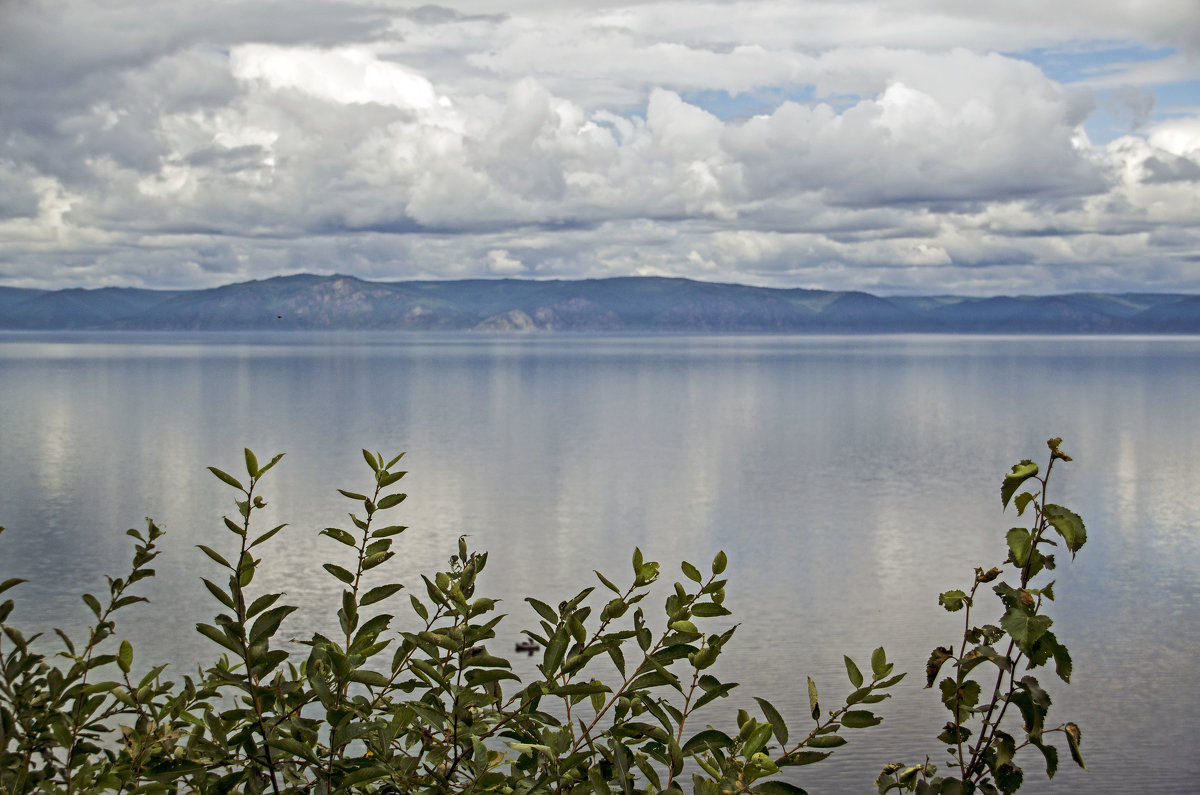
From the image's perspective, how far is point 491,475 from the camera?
68.1 meters

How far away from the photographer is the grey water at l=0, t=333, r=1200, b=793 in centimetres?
3189

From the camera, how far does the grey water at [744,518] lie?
3189 cm

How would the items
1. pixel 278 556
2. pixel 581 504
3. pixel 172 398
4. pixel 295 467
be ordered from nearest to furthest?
pixel 278 556
pixel 581 504
pixel 295 467
pixel 172 398

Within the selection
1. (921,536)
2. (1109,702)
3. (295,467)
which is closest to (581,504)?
(921,536)

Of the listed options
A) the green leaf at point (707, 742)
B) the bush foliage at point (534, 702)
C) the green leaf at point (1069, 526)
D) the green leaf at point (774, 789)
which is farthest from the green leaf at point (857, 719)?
the green leaf at point (1069, 526)

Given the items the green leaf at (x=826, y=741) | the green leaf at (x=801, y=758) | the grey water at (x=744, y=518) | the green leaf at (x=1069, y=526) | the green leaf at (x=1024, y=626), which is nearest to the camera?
the green leaf at (x=1069, y=526)

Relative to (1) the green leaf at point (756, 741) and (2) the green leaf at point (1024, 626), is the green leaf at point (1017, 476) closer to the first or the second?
(2) the green leaf at point (1024, 626)

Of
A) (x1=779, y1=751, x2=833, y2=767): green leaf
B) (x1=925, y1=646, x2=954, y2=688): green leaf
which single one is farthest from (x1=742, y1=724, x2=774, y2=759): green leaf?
(x1=925, y1=646, x2=954, y2=688): green leaf

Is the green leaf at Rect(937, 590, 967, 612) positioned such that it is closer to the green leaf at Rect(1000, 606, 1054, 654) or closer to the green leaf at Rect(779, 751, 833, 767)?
the green leaf at Rect(1000, 606, 1054, 654)

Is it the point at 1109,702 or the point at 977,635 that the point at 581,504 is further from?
the point at 977,635

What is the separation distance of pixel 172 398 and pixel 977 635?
136 metres

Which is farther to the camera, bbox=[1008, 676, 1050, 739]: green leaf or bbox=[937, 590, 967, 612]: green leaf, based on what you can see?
bbox=[937, 590, 967, 612]: green leaf

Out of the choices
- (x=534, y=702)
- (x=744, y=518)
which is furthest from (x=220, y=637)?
(x=744, y=518)

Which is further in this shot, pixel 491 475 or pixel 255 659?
pixel 491 475
